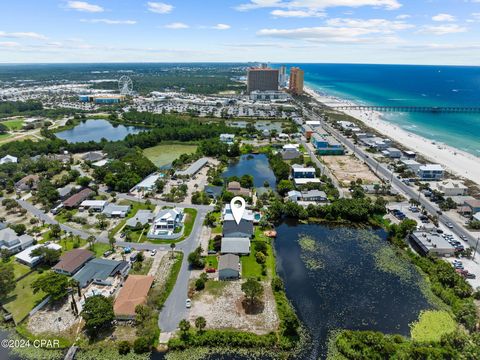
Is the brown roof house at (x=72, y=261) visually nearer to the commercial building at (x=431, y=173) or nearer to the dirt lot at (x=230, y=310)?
the dirt lot at (x=230, y=310)

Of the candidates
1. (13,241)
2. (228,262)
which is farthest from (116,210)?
(228,262)

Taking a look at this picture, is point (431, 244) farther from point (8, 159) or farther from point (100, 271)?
point (8, 159)

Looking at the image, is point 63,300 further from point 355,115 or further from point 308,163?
point 355,115

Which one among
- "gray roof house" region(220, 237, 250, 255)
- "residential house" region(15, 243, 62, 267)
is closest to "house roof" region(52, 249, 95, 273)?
"residential house" region(15, 243, 62, 267)

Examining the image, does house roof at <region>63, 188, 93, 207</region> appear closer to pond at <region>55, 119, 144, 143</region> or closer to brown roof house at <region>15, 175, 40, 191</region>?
brown roof house at <region>15, 175, 40, 191</region>

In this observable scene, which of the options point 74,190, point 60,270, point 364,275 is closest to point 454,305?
point 364,275

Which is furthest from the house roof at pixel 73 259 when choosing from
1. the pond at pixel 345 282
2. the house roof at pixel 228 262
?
the pond at pixel 345 282
